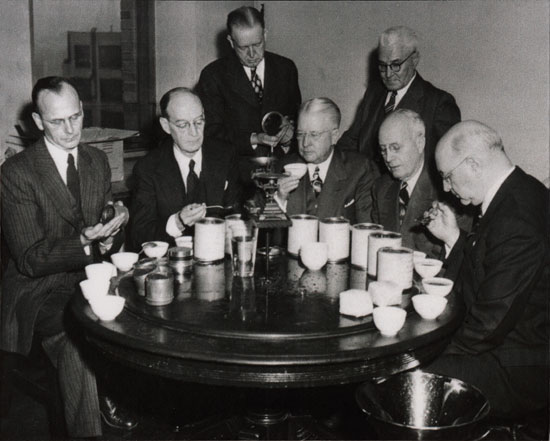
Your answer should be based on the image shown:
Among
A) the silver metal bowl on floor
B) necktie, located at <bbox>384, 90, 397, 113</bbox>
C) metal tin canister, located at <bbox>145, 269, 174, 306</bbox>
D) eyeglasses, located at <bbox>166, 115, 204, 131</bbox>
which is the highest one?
necktie, located at <bbox>384, 90, 397, 113</bbox>

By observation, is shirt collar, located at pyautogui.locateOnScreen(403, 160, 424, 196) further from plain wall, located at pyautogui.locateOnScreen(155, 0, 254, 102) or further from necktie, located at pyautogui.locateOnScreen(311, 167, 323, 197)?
plain wall, located at pyautogui.locateOnScreen(155, 0, 254, 102)

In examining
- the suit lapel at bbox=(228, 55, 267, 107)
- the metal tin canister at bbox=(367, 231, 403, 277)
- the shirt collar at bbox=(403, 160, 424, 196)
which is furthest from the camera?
the suit lapel at bbox=(228, 55, 267, 107)

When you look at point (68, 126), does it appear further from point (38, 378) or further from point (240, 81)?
point (240, 81)

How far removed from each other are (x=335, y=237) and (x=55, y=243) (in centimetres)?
129

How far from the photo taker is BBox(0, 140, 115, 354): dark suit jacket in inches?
112

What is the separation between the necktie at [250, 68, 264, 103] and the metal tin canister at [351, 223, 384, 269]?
6.73 feet

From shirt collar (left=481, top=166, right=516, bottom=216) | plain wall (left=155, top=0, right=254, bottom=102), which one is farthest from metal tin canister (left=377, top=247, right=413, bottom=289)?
plain wall (left=155, top=0, right=254, bottom=102)

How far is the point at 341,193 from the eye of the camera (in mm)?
3547

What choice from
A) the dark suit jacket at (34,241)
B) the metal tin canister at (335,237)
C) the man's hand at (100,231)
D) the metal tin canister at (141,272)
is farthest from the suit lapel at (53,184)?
the metal tin canister at (335,237)

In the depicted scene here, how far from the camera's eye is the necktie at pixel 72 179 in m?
3.13

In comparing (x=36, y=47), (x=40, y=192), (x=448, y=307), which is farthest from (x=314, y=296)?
(x=36, y=47)

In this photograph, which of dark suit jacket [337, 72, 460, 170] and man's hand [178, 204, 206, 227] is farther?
Result: dark suit jacket [337, 72, 460, 170]

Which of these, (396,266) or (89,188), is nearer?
(396,266)

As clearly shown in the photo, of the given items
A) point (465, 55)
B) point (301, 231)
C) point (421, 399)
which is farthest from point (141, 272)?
point (465, 55)
